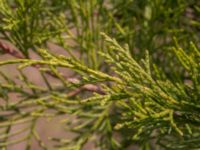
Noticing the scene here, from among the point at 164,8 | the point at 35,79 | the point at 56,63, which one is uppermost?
the point at 35,79

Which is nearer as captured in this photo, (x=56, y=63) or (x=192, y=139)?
(x=56, y=63)

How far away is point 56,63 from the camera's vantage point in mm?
1157

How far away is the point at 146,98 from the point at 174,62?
76 centimetres

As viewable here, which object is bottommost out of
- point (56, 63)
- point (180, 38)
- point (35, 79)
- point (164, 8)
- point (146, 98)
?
point (146, 98)

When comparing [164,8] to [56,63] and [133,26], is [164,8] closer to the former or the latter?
[133,26]

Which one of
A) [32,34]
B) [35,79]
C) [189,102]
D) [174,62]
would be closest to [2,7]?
[32,34]

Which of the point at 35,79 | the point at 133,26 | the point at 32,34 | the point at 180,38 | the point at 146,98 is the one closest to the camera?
the point at 146,98

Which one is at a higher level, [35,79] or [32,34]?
[35,79]

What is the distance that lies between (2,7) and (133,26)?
0.60m

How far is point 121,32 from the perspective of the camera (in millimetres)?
1490

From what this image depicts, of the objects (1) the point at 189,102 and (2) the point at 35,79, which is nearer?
(1) the point at 189,102

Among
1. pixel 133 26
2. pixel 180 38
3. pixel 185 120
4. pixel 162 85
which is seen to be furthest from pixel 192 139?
pixel 133 26

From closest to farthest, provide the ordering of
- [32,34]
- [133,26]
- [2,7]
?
[2,7] → [32,34] → [133,26]

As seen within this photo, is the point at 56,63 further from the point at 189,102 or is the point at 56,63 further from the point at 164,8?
the point at 164,8
